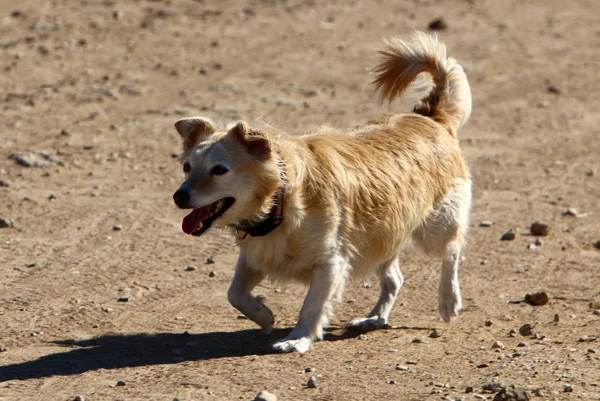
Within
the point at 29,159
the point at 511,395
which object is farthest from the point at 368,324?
the point at 29,159

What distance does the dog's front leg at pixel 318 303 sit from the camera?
6.59 m

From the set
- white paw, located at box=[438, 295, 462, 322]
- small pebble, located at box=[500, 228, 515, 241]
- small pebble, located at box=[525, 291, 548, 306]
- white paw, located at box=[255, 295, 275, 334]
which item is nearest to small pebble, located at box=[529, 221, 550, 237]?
small pebble, located at box=[500, 228, 515, 241]

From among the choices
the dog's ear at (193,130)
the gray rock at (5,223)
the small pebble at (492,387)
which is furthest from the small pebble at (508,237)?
the gray rock at (5,223)

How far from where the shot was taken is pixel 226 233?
6.84m

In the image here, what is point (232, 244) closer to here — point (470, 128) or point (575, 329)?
point (575, 329)

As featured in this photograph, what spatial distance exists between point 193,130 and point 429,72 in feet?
7.36

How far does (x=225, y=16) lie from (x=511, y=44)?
178 inches

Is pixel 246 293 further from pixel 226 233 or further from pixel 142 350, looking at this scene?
pixel 142 350

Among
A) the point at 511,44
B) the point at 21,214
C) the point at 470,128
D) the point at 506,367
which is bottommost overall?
the point at 21,214

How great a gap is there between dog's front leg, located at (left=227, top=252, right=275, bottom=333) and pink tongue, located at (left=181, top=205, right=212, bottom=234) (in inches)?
20.6

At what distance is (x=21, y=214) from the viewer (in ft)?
30.3

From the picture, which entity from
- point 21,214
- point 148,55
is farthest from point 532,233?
point 148,55

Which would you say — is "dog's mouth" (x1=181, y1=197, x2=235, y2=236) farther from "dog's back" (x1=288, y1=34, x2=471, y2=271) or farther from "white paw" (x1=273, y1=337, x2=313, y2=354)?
"white paw" (x1=273, y1=337, x2=313, y2=354)

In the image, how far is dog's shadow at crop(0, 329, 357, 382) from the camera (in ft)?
20.2
